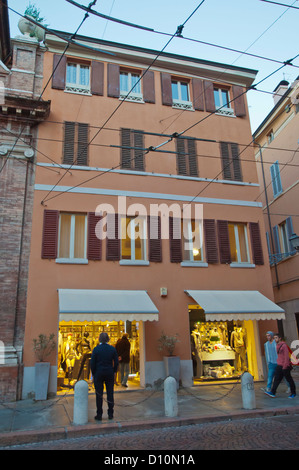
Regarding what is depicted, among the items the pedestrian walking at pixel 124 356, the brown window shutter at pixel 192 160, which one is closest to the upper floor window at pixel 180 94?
the brown window shutter at pixel 192 160

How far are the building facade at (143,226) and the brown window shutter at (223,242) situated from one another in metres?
0.05

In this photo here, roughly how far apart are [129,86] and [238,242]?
26.3 feet

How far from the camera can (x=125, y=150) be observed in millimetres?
14500

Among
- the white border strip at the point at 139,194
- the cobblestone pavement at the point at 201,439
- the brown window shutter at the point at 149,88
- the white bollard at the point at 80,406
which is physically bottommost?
the cobblestone pavement at the point at 201,439

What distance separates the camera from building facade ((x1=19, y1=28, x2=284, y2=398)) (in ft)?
40.3

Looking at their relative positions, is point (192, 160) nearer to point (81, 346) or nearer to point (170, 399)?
point (81, 346)

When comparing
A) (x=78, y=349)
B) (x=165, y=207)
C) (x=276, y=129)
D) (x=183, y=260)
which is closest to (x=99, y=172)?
(x=165, y=207)

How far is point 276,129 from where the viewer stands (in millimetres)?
21625

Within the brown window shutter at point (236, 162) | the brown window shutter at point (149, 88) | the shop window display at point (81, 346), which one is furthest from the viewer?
the brown window shutter at point (236, 162)

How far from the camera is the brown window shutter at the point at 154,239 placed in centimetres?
1345

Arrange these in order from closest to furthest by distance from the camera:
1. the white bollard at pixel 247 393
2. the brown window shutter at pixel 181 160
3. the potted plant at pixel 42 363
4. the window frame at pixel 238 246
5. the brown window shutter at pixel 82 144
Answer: the white bollard at pixel 247 393 < the potted plant at pixel 42 363 < the brown window shutter at pixel 82 144 < the window frame at pixel 238 246 < the brown window shutter at pixel 181 160

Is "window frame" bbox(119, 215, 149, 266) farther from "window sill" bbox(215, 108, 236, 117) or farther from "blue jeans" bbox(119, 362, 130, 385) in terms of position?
"window sill" bbox(215, 108, 236, 117)

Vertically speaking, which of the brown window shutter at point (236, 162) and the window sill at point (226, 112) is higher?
the window sill at point (226, 112)

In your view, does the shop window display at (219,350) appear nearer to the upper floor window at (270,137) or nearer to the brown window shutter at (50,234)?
the brown window shutter at (50,234)
